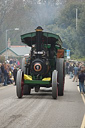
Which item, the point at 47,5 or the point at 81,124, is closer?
the point at 81,124

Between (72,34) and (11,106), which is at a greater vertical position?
(72,34)

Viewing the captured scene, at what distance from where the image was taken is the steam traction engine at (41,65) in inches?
637

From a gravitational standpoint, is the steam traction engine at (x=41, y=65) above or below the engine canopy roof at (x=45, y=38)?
below

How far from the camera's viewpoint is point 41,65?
16391 mm

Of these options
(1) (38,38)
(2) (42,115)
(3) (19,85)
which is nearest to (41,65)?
(1) (38,38)

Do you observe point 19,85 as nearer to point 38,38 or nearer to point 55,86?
point 55,86

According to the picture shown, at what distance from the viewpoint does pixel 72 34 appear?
62906 millimetres

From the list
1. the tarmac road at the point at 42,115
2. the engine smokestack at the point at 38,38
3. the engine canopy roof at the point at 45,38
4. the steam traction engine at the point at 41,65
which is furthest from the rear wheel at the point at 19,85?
the engine canopy roof at the point at 45,38

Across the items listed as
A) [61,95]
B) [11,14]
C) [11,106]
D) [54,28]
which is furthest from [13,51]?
[11,106]

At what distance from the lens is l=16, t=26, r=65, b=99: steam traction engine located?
16.2 meters

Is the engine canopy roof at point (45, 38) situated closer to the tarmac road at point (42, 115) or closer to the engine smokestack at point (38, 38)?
the engine smokestack at point (38, 38)

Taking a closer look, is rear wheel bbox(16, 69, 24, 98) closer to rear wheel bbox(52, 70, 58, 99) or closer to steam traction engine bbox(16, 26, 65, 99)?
steam traction engine bbox(16, 26, 65, 99)

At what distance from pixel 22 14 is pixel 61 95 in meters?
69.0

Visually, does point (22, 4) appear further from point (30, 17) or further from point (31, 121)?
point (31, 121)
